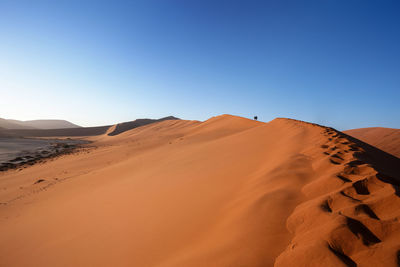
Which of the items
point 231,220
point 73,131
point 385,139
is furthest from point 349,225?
point 73,131

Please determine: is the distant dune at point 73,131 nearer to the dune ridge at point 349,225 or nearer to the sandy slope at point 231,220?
the sandy slope at point 231,220

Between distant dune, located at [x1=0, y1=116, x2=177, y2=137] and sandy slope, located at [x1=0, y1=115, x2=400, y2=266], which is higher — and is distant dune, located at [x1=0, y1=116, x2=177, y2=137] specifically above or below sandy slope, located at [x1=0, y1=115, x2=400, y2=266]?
above

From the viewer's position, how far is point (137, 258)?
178 cm

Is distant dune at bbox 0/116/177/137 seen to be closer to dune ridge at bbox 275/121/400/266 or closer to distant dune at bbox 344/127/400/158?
dune ridge at bbox 275/121/400/266

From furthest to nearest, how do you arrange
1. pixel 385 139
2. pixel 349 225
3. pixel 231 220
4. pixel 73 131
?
pixel 73 131, pixel 385 139, pixel 231 220, pixel 349 225

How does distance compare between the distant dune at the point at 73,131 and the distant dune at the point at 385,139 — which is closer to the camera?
the distant dune at the point at 385,139

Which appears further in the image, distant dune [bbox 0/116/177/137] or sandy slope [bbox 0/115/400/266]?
distant dune [bbox 0/116/177/137]

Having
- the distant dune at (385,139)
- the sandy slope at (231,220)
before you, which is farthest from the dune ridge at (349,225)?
the distant dune at (385,139)

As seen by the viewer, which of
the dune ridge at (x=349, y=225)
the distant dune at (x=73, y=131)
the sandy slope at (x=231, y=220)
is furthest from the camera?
the distant dune at (x=73, y=131)

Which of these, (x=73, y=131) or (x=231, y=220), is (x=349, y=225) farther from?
(x=73, y=131)

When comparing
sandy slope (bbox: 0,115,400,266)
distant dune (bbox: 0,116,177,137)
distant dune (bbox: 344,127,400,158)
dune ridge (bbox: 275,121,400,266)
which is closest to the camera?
dune ridge (bbox: 275,121,400,266)

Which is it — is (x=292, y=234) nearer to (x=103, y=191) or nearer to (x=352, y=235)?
(x=352, y=235)

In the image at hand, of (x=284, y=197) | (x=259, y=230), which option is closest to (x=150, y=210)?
(x=259, y=230)

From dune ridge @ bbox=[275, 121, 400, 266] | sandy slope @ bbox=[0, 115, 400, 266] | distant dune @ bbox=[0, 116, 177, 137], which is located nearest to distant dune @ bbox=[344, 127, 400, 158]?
sandy slope @ bbox=[0, 115, 400, 266]
